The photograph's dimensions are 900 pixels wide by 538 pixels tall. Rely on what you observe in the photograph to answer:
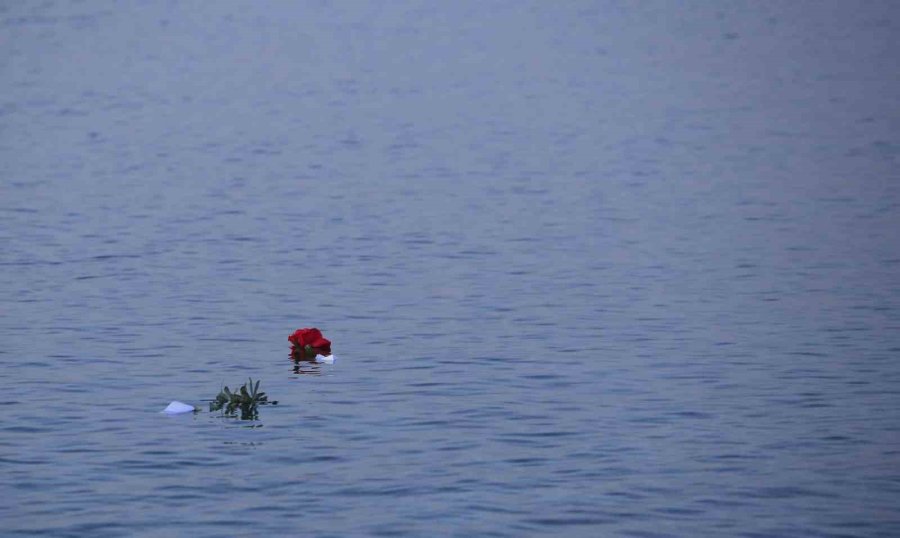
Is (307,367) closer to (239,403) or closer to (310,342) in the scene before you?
(310,342)

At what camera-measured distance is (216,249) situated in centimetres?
2994

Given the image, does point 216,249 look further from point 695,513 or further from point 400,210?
point 695,513

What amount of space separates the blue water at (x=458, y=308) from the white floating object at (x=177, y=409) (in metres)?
0.27

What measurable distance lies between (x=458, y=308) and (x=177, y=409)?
7112mm

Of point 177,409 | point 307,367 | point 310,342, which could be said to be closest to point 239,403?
point 177,409

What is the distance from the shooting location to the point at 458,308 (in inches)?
966

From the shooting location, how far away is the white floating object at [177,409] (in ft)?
59.9

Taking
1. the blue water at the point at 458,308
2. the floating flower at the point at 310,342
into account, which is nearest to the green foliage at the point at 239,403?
the blue water at the point at 458,308

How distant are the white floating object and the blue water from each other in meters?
0.27

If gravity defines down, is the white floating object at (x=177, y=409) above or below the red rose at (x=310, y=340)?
below

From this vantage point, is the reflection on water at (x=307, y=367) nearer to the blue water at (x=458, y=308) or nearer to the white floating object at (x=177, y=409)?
the blue water at (x=458, y=308)

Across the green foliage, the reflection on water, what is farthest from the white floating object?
the reflection on water

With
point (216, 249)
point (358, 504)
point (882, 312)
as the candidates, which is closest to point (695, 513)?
point (358, 504)

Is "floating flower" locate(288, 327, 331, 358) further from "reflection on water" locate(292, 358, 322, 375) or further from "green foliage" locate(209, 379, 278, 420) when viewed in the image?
"green foliage" locate(209, 379, 278, 420)
